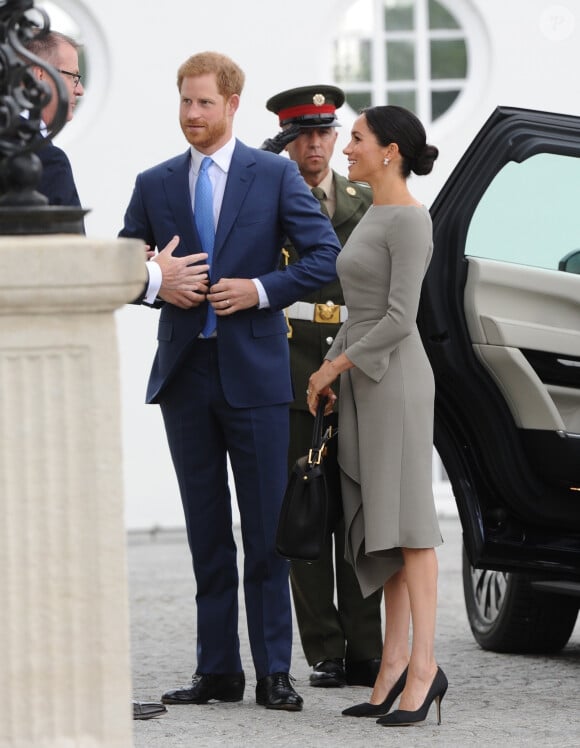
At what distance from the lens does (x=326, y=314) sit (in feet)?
18.7

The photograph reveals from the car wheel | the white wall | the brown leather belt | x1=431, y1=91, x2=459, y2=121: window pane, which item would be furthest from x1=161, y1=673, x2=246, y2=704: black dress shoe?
x1=431, y1=91, x2=459, y2=121: window pane

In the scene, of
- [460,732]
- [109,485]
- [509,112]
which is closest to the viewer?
[109,485]

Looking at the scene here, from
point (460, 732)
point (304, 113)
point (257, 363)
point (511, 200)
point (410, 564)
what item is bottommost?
point (460, 732)

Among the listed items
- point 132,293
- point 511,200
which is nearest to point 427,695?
point 511,200

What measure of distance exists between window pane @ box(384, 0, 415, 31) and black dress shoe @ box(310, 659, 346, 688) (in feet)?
19.0

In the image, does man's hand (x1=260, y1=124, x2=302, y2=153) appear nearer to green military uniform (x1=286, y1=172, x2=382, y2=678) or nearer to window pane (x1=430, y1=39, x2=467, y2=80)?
green military uniform (x1=286, y1=172, x2=382, y2=678)

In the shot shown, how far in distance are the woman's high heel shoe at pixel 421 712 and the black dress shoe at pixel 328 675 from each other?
0.76m

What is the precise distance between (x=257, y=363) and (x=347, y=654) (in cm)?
113

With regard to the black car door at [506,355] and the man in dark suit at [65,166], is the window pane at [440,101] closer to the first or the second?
the black car door at [506,355]

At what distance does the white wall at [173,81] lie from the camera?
10.1 metres

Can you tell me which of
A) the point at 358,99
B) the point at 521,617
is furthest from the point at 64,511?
the point at 358,99

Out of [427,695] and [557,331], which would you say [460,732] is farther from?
[557,331]

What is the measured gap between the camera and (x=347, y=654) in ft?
18.6

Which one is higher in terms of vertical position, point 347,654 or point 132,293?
point 132,293
